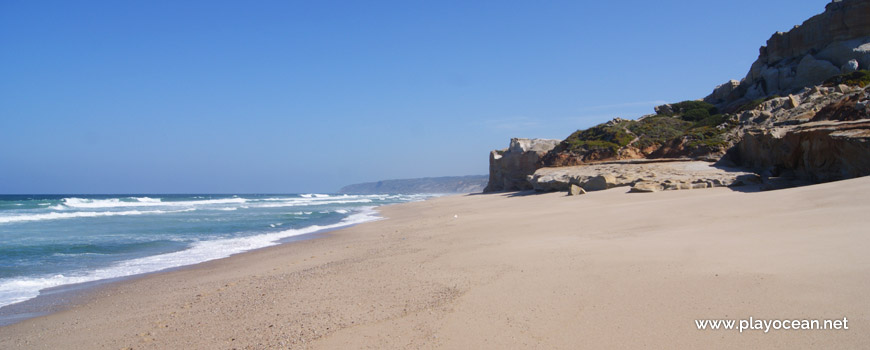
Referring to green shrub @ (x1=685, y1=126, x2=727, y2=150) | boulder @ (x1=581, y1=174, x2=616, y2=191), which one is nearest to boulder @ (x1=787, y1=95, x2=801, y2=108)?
green shrub @ (x1=685, y1=126, x2=727, y2=150)

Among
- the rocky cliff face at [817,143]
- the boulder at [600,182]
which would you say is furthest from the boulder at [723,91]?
the boulder at [600,182]

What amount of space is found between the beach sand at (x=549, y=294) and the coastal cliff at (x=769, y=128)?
18.2ft

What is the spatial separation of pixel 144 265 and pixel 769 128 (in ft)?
66.4

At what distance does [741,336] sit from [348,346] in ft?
9.80

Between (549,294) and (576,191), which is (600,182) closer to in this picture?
(576,191)

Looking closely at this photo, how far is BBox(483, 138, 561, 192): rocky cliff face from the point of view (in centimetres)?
3981

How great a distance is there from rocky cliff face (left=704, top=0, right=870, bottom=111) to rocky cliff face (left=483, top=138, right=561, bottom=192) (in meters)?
14.3

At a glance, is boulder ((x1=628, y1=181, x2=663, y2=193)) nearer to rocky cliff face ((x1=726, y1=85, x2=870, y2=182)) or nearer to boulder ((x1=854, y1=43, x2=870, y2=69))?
rocky cliff face ((x1=726, y1=85, x2=870, y2=182))

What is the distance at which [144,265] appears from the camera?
33.8 ft

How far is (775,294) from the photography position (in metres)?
3.78

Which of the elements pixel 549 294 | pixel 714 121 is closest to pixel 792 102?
pixel 714 121

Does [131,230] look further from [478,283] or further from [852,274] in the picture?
[852,274]

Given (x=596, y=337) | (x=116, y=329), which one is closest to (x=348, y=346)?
(x=596, y=337)

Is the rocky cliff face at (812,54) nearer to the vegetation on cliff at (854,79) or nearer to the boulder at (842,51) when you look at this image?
the boulder at (842,51)
